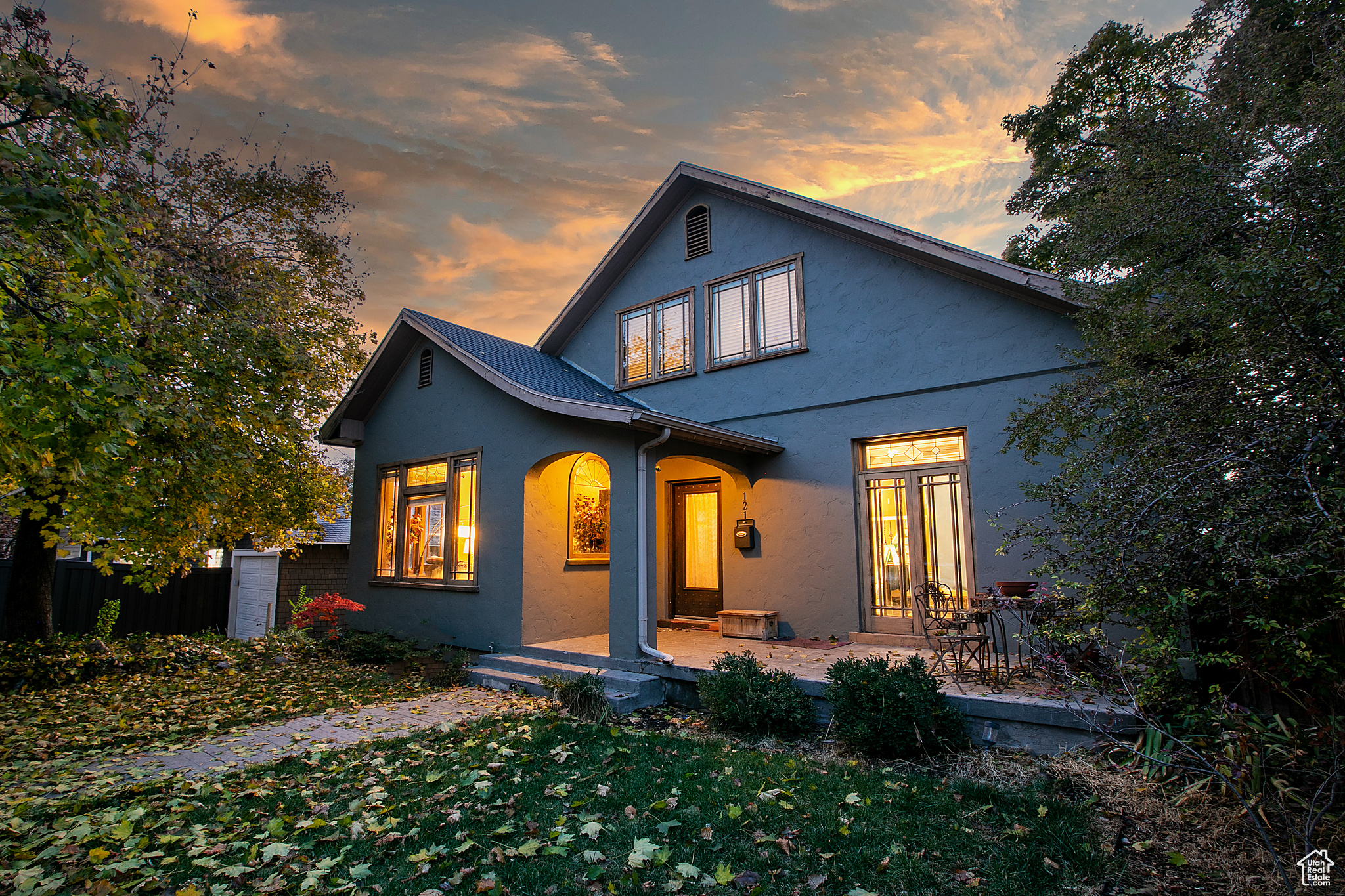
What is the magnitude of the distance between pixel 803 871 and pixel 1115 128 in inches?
224

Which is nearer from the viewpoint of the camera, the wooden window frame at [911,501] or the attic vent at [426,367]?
the wooden window frame at [911,501]

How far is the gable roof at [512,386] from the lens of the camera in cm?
713

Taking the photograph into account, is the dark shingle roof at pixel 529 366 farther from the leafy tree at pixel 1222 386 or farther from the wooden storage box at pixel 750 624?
the leafy tree at pixel 1222 386

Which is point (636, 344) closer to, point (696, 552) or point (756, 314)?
point (756, 314)

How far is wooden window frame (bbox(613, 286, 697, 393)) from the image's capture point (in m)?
9.98

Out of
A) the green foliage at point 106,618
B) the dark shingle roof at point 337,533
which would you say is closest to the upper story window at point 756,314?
the dark shingle roof at point 337,533

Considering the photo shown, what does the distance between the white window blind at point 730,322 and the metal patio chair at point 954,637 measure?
416cm

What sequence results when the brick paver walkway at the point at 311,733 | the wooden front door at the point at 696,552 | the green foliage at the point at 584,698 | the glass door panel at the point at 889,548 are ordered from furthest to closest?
the wooden front door at the point at 696,552 < the glass door panel at the point at 889,548 < the green foliage at the point at 584,698 < the brick paver walkway at the point at 311,733

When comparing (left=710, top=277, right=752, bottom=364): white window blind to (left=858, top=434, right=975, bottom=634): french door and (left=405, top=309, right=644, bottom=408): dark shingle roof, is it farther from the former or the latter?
(left=858, top=434, right=975, bottom=634): french door

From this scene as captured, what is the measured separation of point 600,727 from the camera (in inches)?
228

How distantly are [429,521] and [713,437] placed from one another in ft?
15.5

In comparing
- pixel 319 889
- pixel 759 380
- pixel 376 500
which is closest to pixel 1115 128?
pixel 759 380

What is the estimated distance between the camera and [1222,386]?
3.79 metres

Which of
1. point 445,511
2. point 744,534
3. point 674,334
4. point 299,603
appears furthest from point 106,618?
point 744,534
